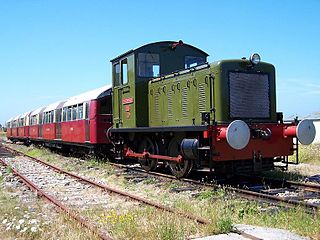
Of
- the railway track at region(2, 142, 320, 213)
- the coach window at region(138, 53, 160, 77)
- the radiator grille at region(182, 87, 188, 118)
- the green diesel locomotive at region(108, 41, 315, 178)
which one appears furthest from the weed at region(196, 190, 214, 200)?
the coach window at region(138, 53, 160, 77)

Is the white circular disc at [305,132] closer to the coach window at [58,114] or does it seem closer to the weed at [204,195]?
the weed at [204,195]

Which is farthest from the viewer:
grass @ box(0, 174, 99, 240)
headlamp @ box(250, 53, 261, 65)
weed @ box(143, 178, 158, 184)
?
weed @ box(143, 178, 158, 184)

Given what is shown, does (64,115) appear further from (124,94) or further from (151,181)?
(151,181)

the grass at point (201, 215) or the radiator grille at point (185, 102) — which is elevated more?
the radiator grille at point (185, 102)

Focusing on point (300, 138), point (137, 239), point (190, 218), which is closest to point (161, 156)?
point (300, 138)

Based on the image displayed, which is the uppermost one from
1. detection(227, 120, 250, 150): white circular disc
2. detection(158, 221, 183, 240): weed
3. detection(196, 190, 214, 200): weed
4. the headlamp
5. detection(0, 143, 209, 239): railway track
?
the headlamp

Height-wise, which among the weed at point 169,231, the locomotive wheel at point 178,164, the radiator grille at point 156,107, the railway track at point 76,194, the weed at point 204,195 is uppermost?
the radiator grille at point 156,107

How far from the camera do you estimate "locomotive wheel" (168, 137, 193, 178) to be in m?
9.67

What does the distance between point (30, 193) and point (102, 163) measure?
5330 millimetres

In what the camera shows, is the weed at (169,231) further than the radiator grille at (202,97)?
No

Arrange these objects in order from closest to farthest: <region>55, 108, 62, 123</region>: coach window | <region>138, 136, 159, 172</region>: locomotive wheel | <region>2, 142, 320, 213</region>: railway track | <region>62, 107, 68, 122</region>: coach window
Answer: <region>2, 142, 320, 213</region>: railway track < <region>138, 136, 159, 172</region>: locomotive wheel < <region>62, 107, 68, 122</region>: coach window < <region>55, 108, 62, 123</region>: coach window

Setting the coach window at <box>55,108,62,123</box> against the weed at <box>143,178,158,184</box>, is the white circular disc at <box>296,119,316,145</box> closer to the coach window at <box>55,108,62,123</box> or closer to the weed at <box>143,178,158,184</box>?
the weed at <box>143,178,158,184</box>

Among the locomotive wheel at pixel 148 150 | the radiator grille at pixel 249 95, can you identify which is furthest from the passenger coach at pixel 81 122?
the radiator grille at pixel 249 95

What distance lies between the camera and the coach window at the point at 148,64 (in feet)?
38.0
